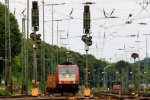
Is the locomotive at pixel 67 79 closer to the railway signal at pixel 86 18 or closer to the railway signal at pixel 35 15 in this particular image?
the railway signal at pixel 86 18

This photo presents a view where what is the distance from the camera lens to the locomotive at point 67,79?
63812 mm

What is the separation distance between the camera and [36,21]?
34.9m

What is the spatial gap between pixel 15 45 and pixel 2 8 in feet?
25.4

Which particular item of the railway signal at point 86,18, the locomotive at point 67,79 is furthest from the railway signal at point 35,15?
the locomotive at point 67,79

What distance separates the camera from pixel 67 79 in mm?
64438

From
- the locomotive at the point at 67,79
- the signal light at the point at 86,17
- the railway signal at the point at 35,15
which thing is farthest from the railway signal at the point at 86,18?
the locomotive at the point at 67,79

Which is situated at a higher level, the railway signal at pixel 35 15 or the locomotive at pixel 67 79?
the railway signal at pixel 35 15

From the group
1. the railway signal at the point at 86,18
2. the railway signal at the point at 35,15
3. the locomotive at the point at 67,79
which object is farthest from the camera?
the locomotive at the point at 67,79

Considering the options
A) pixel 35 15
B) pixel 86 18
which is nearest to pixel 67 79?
pixel 86 18

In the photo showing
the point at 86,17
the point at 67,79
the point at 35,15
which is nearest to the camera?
the point at 35,15

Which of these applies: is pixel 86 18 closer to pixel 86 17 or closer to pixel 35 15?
pixel 86 17

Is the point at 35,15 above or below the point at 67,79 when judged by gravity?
above

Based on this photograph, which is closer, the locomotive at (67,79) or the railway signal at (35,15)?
the railway signal at (35,15)

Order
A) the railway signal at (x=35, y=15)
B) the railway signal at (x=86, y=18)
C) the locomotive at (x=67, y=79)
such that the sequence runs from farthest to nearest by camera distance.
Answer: the locomotive at (x=67, y=79)
the railway signal at (x=86, y=18)
the railway signal at (x=35, y=15)
